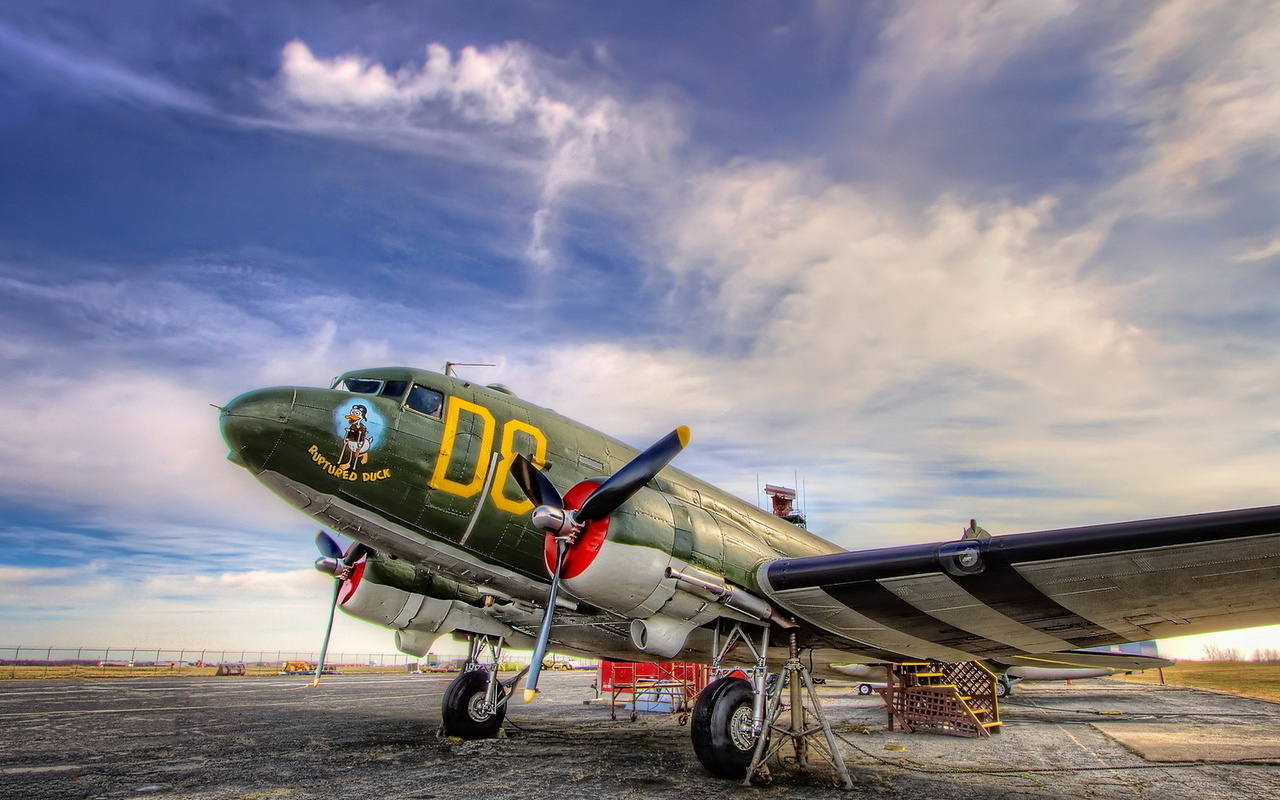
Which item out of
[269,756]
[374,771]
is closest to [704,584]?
[374,771]

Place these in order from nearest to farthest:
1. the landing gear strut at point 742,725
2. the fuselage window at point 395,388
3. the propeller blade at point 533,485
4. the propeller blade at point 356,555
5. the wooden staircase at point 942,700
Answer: the landing gear strut at point 742,725, the propeller blade at point 533,485, the fuselage window at point 395,388, the propeller blade at point 356,555, the wooden staircase at point 942,700

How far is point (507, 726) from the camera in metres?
14.6

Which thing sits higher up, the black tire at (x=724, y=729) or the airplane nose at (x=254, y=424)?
the airplane nose at (x=254, y=424)

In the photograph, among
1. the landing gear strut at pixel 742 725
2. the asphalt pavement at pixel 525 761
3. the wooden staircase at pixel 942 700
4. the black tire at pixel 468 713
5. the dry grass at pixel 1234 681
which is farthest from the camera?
the dry grass at pixel 1234 681

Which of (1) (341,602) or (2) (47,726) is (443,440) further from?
(2) (47,726)

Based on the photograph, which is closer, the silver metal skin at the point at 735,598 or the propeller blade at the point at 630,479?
the propeller blade at the point at 630,479

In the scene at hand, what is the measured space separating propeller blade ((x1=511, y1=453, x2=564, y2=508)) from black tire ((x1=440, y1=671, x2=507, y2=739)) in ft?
19.6

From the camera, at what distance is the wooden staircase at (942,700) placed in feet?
47.5

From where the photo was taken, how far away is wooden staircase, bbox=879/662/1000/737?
47.5ft

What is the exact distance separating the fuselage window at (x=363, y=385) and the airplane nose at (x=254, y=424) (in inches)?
44.9

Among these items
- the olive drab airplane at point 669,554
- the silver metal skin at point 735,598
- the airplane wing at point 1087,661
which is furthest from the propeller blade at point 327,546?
the airplane wing at point 1087,661

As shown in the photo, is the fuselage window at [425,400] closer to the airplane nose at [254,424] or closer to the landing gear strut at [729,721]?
the airplane nose at [254,424]

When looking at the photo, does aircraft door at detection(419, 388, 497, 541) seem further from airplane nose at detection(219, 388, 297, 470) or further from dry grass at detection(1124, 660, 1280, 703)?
dry grass at detection(1124, 660, 1280, 703)

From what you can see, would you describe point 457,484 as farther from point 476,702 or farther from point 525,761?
point 476,702
